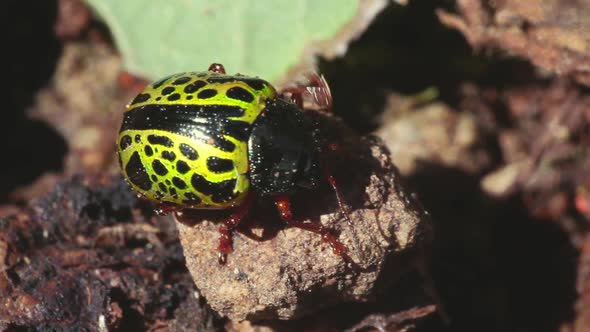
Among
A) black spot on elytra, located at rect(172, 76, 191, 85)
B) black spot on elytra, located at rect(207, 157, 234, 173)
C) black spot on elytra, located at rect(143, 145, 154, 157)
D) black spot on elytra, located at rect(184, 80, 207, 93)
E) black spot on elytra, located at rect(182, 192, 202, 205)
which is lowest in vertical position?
black spot on elytra, located at rect(182, 192, 202, 205)

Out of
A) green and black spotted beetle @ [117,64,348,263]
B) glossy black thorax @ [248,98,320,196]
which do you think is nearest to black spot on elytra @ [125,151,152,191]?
green and black spotted beetle @ [117,64,348,263]

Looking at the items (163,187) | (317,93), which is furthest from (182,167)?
(317,93)

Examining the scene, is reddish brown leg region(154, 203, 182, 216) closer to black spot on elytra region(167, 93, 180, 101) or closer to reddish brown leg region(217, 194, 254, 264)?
reddish brown leg region(217, 194, 254, 264)

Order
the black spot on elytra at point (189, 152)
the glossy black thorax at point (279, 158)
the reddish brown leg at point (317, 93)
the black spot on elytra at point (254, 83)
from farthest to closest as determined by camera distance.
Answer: the reddish brown leg at point (317, 93), the black spot on elytra at point (254, 83), the glossy black thorax at point (279, 158), the black spot on elytra at point (189, 152)

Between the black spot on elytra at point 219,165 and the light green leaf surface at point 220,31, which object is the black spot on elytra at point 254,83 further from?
the light green leaf surface at point 220,31

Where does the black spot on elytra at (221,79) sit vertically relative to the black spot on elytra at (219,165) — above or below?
above

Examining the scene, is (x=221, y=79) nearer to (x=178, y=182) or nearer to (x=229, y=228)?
(x=178, y=182)

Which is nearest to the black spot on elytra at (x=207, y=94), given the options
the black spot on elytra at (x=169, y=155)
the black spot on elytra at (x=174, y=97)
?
the black spot on elytra at (x=174, y=97)
